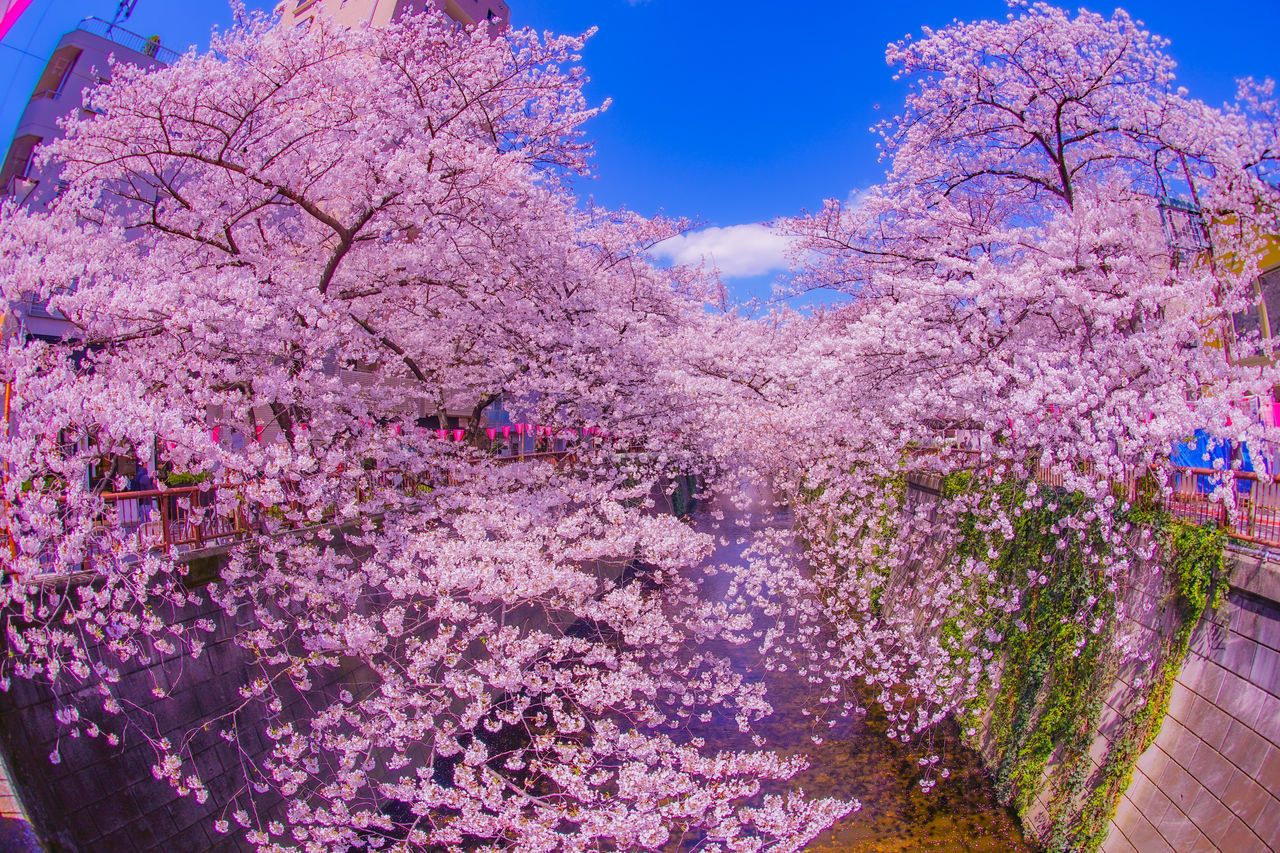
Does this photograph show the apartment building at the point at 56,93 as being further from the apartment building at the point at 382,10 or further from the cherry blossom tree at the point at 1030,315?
the cherry blossom tree at the point at 1030,315

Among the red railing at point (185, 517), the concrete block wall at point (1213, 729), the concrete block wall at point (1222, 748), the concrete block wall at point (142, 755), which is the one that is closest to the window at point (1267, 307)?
the concrete block wall at point (1213, 729)

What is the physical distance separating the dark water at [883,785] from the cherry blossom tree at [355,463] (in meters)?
0.50

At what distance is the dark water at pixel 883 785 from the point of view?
8898 mm

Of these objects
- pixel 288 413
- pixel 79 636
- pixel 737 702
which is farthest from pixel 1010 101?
pixel 79 636

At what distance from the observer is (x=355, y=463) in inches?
408

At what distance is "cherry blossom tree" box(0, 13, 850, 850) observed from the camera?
7258 mm

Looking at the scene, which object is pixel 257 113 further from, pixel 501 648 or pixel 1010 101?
pixel 1010 101

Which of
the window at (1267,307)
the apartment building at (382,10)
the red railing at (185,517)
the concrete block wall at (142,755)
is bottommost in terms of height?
the concrete block wall at (142,755)

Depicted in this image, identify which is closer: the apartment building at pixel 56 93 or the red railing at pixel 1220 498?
the red railing at pixel 1220 498

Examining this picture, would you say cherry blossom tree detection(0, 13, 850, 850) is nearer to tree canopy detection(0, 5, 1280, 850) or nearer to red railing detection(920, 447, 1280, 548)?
tree canopy detection(0, 5, 1280, 850)

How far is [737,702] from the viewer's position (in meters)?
11.5

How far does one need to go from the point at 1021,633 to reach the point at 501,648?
7.41 meters

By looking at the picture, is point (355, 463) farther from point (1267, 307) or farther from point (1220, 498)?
point (1267, 307)

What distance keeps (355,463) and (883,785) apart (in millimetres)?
9242
